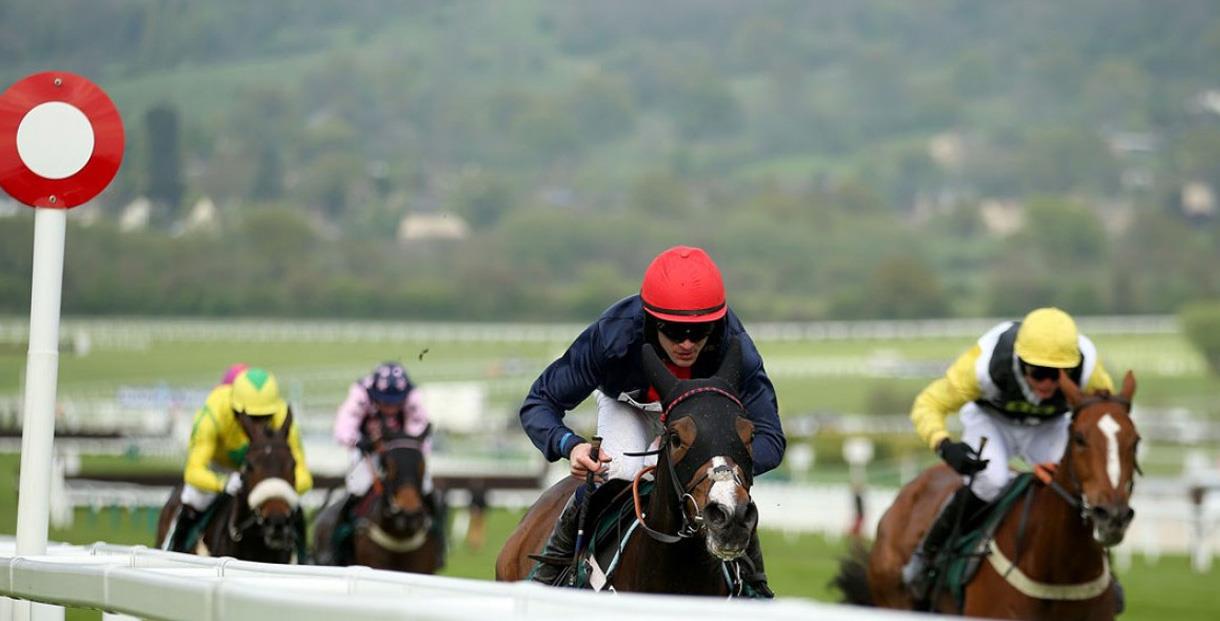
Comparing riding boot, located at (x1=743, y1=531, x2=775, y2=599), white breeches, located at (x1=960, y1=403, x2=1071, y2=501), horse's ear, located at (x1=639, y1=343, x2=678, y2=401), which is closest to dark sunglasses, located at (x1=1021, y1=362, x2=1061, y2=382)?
white breeches, located at (x1=960, y1=403, x2=1071, y2=501)

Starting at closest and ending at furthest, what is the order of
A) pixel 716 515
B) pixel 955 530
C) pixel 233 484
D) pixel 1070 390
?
1. pixel 716 515
2. pixel 1070 390
3. pixel 955 530
4. pixel 233 484

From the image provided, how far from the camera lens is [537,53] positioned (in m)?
183

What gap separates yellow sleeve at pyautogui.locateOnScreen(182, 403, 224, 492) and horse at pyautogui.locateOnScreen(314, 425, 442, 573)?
1.21 meters

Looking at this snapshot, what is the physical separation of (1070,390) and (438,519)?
463cm

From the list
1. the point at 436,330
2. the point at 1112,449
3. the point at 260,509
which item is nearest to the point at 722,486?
the point at 1112,449

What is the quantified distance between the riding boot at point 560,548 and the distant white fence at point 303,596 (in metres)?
1.10

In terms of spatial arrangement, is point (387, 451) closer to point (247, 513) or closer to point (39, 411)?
point (247, 513)

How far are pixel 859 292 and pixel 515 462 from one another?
64971 millimetres

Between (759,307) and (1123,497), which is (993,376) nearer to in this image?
(1123,497)

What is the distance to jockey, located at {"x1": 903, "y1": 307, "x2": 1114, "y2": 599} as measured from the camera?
782 cm

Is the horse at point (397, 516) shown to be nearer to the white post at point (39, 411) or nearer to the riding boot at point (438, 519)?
the riding boot at point (438, 519)

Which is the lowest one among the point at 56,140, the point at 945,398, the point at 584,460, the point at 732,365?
A: the point at 584,460

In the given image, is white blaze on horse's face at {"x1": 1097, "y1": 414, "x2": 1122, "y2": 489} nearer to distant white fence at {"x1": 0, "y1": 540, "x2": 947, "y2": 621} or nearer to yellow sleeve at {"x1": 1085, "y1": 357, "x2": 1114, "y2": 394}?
yellow sleeve at {"x1": 1085, "y1": 357, "x2": 1114, "y2": 394}

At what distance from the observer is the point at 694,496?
191 inches
